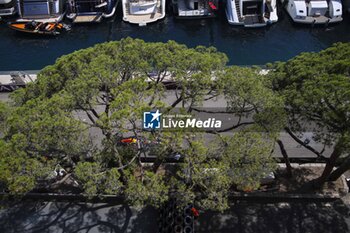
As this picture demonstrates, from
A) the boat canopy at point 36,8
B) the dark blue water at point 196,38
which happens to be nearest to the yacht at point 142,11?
the dark blue water at point 196,38

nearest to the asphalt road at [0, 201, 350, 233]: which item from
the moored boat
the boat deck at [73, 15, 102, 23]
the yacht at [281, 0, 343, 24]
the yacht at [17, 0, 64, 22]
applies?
the moored boat

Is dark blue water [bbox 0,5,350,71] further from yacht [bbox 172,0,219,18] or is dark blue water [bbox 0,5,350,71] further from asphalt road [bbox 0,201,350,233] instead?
asphalt road [bbox 0,201,350,233]

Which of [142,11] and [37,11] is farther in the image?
[142,11]

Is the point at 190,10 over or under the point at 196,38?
over

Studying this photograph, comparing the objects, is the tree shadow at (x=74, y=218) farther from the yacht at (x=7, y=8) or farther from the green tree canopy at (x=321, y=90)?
the yacht at (x=7, y=8)

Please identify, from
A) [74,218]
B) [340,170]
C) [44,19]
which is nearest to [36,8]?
[44,19]

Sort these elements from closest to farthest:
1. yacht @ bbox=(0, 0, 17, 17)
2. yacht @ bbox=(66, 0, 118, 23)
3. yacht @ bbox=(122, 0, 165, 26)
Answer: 1. yacht @ bbox=(122, 0, 165, 26)
2. yacht @ bbox=(66, 0, 118, 23)
3. yacht @ bbox=(0, 0, 17, 17)

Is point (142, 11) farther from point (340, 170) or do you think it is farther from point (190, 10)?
point (340, 170)

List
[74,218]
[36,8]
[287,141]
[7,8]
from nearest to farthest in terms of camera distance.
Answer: [74,218]
[287,141]
[36,8]
[7,8]
